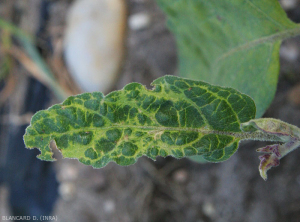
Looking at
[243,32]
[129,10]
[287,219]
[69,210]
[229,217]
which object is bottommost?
[69,210]

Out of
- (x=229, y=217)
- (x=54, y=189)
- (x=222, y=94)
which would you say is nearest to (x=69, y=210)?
(x=54, y=189)

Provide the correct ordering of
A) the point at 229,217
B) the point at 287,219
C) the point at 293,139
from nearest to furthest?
the point at 293,139
the point at 287,219
the point at 229,217

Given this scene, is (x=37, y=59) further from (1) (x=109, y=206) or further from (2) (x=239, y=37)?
(2) (x=239, y=37)

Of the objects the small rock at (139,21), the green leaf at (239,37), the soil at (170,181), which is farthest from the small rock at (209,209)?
the small rock at (139,21)

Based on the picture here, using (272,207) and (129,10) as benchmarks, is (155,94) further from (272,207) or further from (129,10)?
(129,10)

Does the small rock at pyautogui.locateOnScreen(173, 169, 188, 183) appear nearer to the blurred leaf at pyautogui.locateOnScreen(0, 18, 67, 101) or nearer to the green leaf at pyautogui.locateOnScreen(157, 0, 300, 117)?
the green leaf at pyautogui.locateOnScreen(157, 0, 300, 117)

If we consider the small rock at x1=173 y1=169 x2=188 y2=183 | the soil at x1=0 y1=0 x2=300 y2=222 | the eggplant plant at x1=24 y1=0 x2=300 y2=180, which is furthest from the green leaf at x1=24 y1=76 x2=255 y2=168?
the small rock at x1=173 y1=169 x2=188 y2=183

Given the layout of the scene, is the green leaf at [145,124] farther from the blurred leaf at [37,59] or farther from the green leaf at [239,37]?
the blurred leaf at [37,59]
